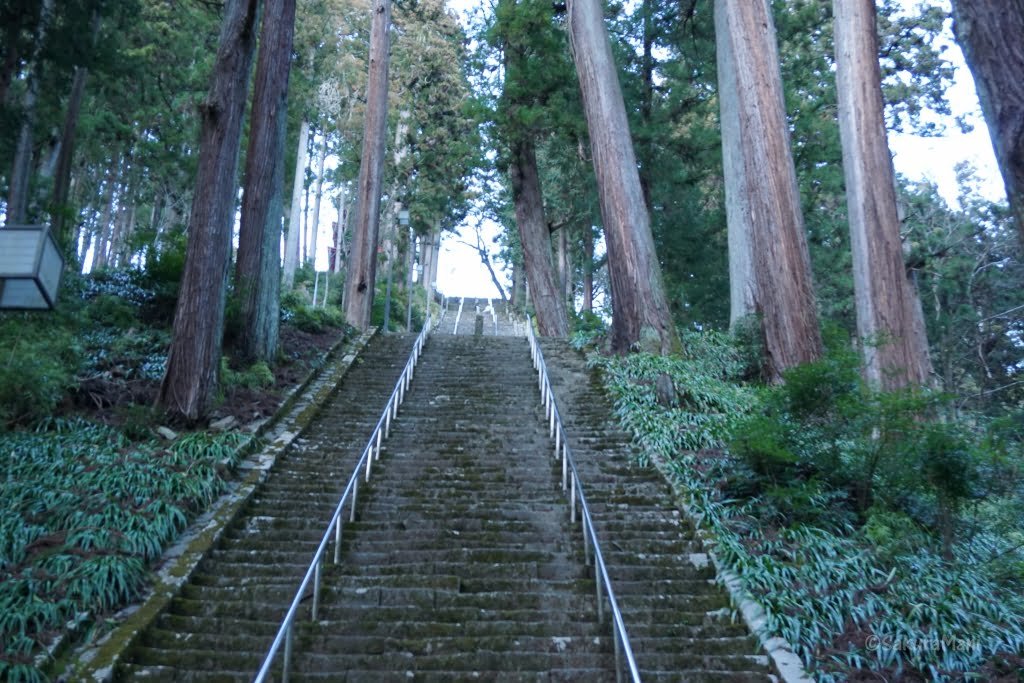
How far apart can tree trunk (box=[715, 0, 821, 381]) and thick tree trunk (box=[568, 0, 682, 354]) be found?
152 cm

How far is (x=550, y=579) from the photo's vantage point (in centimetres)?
686

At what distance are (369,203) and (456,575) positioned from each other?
503 inches

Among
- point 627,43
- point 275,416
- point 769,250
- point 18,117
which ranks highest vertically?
point 627,43

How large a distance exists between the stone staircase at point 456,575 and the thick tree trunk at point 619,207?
2.63 metres

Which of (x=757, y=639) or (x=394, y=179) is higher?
(x=394, y=179)

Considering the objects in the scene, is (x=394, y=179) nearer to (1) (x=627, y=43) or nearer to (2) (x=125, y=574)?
(1) (x=627, y=43)

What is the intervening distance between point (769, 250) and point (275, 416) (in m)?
7.06

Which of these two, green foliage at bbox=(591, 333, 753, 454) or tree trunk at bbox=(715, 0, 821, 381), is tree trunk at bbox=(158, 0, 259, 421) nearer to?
green foliage at bbox=(591, 333, 753, 454)

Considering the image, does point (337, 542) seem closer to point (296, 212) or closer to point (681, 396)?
point (681, 396)

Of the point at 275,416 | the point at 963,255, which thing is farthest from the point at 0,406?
the point at 963,255

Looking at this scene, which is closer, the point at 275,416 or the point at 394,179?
the point at 275,416

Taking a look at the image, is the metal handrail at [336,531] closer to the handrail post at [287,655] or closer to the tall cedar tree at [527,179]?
the handrail post at [287,655]

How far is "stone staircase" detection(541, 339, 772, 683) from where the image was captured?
224 inches

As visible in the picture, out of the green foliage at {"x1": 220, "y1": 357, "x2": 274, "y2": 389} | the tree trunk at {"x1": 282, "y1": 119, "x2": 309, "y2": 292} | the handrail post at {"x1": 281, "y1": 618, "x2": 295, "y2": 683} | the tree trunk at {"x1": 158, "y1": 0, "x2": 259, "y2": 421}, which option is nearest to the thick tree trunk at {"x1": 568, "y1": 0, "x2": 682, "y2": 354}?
the green foliage at {"x1": 220, "y1": 357, "x2": 274, "y2": 389}
